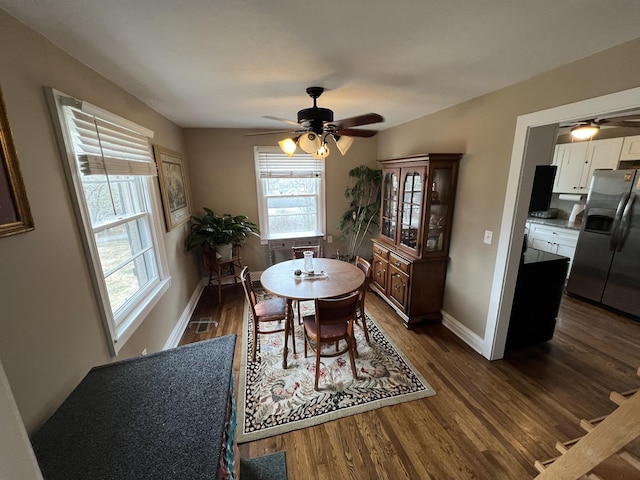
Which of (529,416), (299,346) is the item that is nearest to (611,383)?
(529,416)

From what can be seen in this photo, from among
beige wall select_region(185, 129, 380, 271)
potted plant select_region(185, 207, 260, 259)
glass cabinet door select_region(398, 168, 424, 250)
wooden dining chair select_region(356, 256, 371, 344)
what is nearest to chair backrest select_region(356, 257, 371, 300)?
wooden dining chair select_region(356, 256, 371, 344)

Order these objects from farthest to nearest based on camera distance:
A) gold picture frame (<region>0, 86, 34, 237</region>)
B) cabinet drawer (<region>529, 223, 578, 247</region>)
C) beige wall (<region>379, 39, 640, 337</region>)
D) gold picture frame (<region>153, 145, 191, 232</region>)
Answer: cabinet drawer (<region>529, 223, 578, 247</region>), gold picture frame (<region>153, 145, 191, 232</region>), beige wall (<region>379, 39, 640, 337</region>), gold picture frame (<region>0, 86, 34, 237</region>)

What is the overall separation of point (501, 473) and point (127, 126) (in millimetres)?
3319

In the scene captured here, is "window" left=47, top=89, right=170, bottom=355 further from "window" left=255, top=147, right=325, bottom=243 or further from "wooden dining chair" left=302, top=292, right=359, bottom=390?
"window" left=255, top=147, right=325, bottom=243

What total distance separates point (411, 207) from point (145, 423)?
9.07ft

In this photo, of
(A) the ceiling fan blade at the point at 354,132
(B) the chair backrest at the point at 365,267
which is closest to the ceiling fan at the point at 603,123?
(A) the ceiling fan blade at the point at 354,132

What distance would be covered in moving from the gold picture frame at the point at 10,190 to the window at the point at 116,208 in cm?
32

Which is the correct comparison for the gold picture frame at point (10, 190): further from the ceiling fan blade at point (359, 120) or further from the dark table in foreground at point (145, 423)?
the ceiling fan blade at point (359, 120)

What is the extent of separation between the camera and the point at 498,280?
7.35 feet

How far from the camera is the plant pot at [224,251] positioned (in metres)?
3.49

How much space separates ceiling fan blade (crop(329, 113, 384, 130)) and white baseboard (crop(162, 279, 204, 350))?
251cm

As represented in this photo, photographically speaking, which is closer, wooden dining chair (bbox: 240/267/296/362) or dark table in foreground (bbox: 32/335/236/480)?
dark table in foreground (bbox: 32/335/236/480)

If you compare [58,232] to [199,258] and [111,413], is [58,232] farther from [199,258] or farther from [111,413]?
[199,258]

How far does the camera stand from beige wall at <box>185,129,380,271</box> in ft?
12.0
